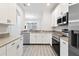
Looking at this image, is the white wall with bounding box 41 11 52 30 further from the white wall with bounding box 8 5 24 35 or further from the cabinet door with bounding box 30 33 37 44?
the white wall with bounding box 8 5 24 35

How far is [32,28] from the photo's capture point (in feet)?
26.2

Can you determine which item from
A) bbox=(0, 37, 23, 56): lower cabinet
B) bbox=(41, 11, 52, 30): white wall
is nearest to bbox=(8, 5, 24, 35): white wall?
bbox=(41, 11, 52, 30): white wall

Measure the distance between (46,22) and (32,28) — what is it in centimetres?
109

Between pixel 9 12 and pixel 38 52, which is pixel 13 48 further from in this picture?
pixel 38 52

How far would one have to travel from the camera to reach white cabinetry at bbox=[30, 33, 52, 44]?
704 centimetres

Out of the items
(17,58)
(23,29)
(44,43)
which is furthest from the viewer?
(23,29)

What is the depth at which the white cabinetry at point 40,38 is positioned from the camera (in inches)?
277

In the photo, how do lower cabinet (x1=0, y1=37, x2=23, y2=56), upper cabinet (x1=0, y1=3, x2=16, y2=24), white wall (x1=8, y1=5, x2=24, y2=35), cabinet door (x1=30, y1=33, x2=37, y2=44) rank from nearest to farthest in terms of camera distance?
lower cabinet (x1=0, y1=37, x2=23, y2=56), upper cabinet (x1=0, y1=3, x2=16, y2=24), white wall (x1=8, y1=5, x2=24, y2=35), cabinet door (x1=30, y1=33, x2=37, y2=44)

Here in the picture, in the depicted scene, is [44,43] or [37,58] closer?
[37,58]

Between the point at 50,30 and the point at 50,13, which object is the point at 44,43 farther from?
the point at 50,13

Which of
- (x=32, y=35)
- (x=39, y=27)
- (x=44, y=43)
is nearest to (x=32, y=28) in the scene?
(x=39, y=27)

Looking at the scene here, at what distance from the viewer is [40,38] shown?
7086 millimetres

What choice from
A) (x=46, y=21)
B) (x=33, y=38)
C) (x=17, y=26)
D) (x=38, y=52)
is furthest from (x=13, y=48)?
(x=46, y=21)

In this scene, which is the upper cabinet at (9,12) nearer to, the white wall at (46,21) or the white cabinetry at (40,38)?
the white cabinetry at (40,38)
